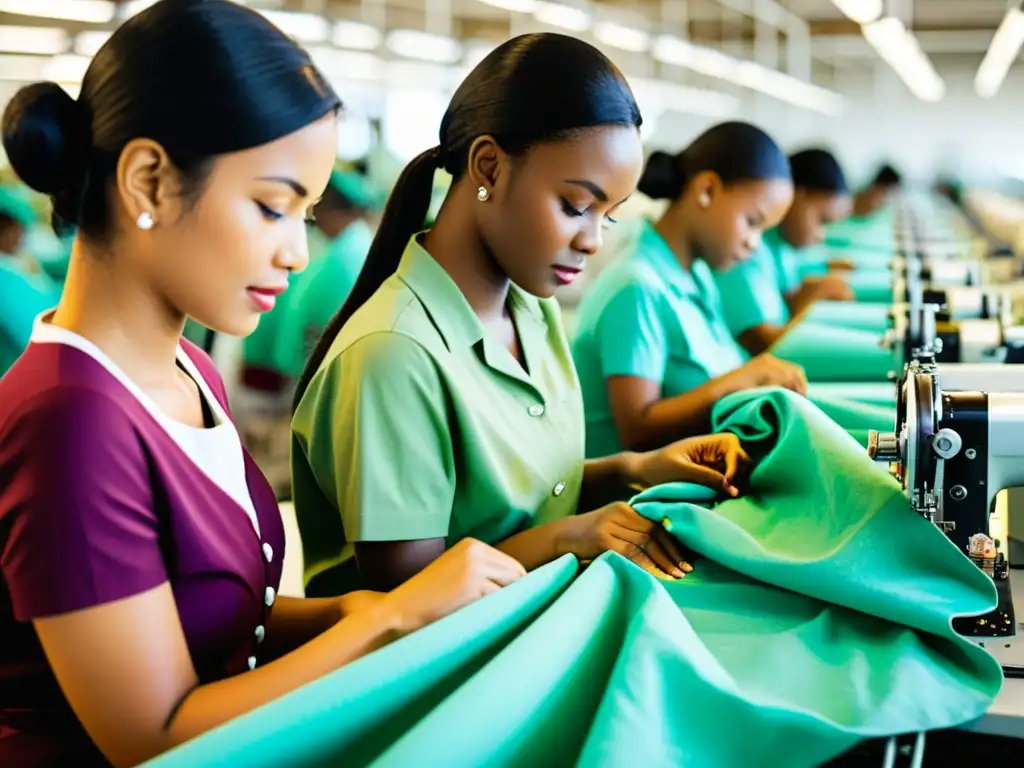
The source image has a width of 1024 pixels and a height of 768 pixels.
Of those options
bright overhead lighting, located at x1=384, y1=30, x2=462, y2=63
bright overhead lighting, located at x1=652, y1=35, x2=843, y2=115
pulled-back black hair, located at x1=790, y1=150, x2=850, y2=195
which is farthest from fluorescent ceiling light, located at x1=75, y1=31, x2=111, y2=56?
bright overhead lighting, located at x1=652, y1=35, x2=843, y2=115

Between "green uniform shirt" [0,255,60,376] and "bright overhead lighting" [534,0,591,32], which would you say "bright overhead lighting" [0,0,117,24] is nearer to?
"green uniform shirt" [0,255,60,376]

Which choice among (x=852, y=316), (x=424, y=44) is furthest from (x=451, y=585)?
(x=424, y=44)

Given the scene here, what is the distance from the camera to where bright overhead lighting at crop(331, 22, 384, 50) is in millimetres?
5666

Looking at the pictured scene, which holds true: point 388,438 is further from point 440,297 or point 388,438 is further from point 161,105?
point 161,105

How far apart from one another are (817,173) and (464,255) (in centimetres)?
443

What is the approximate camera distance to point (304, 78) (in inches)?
46.1

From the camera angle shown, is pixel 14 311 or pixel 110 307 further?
pixel 14 311

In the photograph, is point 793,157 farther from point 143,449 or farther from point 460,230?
point 143,449

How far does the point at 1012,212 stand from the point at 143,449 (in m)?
8.03

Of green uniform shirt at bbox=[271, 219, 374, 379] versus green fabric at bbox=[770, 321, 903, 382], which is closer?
green fabric at bbox=[770, 321, 903, 382]

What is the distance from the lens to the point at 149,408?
111 cm

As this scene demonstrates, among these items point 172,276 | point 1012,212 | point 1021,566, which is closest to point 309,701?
point 172,276

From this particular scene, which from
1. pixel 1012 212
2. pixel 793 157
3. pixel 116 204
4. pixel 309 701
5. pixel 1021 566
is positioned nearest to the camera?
pixel 309 701

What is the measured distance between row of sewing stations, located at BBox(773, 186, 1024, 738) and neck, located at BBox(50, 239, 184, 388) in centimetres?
96
